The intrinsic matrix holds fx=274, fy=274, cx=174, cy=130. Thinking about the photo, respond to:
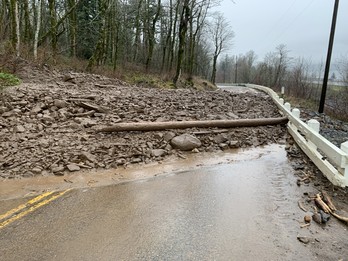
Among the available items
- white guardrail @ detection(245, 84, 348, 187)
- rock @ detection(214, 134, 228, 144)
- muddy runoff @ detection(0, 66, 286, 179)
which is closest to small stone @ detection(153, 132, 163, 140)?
muddy runoff @ detection(0, 66, 286, 179)

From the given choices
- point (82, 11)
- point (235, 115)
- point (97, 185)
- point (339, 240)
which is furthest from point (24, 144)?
point (82, 11)

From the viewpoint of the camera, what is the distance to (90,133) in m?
7.11

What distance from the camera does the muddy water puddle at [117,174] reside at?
15.7 ft

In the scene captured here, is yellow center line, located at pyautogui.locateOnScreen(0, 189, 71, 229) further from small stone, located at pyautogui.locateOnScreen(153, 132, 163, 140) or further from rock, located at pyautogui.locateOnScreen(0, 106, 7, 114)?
rock, located at pyautogui.locateOnScreen(0, 106, 7, 114)

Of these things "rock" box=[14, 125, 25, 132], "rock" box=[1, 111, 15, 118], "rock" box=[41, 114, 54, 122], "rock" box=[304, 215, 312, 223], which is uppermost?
"rock" box=[1, 111, 15, 118]

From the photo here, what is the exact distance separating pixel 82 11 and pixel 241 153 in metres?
23.6


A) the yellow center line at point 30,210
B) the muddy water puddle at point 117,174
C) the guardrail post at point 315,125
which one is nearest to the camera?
the yellow center line at point 30,210

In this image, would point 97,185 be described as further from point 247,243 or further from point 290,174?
point 290,174

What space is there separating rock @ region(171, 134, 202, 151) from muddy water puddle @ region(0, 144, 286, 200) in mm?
268

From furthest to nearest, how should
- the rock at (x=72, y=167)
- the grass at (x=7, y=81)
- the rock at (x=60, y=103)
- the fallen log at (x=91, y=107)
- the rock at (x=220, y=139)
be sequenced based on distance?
the grass at (x=7, y=81)
the fallen log at (x=91, y=107)
the rock at (x=60, y=103)
the rock at (x=220, y=139)
the rock at (x=72, y=167)

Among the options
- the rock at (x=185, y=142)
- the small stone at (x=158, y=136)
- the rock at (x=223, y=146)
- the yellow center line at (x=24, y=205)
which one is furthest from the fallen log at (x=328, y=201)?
the yellow center line at (x=24, y=205)

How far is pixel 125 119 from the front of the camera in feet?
26.7

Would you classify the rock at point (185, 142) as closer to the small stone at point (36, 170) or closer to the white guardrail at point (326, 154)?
the white guardrail at point (326, 154)

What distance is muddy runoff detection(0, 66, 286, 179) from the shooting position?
5.81 meters
